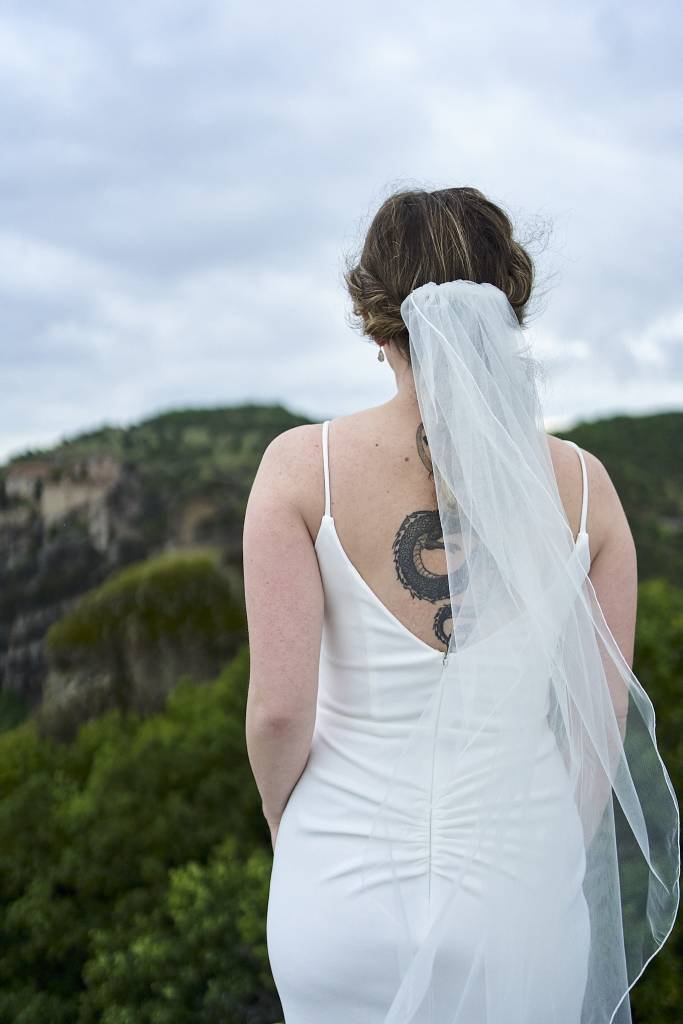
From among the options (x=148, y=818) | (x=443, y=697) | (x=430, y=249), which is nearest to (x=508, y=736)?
(x=443, y=697)

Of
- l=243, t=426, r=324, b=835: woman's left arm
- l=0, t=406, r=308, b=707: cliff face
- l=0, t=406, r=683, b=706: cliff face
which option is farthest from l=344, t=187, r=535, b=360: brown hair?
l=0, t=406, r=683, b=706: cliff face

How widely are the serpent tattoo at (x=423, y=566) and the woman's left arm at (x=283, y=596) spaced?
195 millimetres

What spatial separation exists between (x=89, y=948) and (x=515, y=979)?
3.65m

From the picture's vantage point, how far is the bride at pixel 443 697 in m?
2.06

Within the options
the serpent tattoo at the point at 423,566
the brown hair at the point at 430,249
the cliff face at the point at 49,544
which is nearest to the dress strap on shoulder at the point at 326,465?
the serpent tattoo at the point at 423,566

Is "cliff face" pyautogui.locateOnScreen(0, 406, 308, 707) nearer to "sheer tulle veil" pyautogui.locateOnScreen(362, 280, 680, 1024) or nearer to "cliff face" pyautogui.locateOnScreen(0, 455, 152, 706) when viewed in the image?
"cliff face" pyautogui.locateOnScreen(0, 455, 152, 706)

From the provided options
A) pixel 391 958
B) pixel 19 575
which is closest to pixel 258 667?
pixel 391 958

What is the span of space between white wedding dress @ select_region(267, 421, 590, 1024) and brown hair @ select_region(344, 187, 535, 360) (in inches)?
14.4

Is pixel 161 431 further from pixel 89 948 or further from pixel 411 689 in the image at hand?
pixel 411 689

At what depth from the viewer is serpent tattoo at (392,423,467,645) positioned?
6.93 ft

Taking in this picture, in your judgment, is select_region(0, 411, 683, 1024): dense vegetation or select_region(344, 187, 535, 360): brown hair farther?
select_region(0, 411, 683, 1024): dense vegetation

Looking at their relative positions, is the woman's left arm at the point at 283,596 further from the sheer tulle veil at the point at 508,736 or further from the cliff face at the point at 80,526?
the cliff face at the point at 80,526

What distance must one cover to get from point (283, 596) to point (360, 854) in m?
0.59

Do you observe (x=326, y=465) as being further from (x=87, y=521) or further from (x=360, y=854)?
(x=87, y=521)
